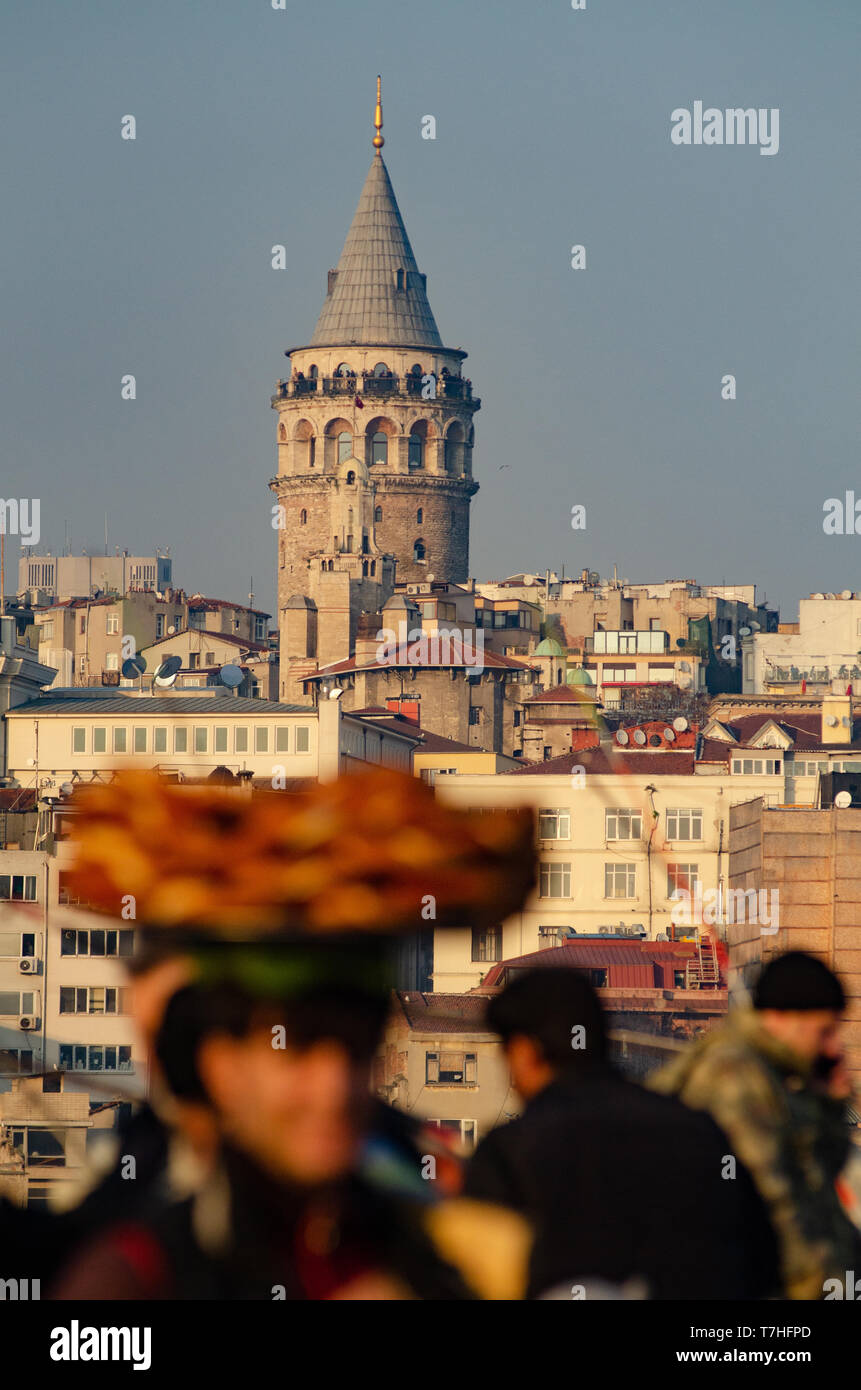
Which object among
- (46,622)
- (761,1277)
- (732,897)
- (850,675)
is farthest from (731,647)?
(761,1277)

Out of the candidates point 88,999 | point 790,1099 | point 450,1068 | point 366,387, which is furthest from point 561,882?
point 790,1099

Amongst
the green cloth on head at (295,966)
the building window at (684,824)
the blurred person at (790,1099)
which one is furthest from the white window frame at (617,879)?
the green cloth on head at (295,966)

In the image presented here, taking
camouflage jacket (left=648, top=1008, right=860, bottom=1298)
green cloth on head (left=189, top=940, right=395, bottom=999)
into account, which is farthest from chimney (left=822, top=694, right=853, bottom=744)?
green cloth on head (left=189, top=940, right=395, bottom=999)

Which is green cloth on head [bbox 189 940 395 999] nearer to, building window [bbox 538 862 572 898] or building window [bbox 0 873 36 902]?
building window [bbox 0 873 36 902]

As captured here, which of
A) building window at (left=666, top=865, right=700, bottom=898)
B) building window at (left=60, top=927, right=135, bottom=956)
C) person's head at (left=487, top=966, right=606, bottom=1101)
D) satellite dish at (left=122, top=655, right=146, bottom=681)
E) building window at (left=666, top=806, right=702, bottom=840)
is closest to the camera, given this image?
person's head at (left=487, top=966, right=606, bottom=1101)

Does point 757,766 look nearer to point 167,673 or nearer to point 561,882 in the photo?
point 561,882

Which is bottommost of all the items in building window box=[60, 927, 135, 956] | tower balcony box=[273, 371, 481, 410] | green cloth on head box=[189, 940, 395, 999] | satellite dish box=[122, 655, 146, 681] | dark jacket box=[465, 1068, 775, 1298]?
building window box=[60, 927, 135, 956]
